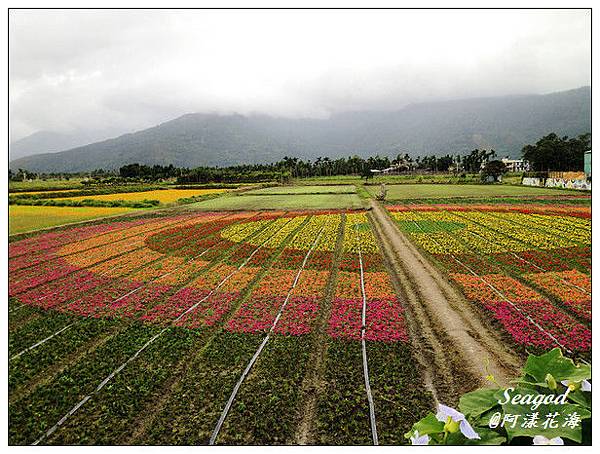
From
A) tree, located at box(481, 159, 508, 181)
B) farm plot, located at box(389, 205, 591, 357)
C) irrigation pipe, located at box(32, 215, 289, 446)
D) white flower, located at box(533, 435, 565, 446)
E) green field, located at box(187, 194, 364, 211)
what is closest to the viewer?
white flower, located at box(533, 435, 565, 446)

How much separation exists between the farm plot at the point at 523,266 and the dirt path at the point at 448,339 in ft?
1.40

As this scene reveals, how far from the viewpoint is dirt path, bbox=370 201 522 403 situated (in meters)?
5.87

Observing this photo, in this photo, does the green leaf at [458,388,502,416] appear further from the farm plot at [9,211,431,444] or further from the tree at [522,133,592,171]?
the tree at [522,133,592,171]

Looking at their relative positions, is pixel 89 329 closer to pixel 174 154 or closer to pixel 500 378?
pixel 500 378

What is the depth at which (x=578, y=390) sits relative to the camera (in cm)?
106

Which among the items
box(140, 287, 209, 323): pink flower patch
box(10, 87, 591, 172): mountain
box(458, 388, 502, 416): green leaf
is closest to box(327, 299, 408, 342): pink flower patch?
box(140, 287, 209, 323): pink flower patch

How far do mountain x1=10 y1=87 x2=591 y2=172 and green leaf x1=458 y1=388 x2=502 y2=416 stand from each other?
2.28m

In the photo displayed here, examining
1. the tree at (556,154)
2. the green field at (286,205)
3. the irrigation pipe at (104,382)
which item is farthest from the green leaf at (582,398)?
the tree at (556,154)

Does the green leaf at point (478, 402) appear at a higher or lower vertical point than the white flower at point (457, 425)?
lower

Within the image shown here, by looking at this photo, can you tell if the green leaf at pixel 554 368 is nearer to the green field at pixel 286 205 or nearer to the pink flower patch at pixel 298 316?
the pink flower patch at pixel 298 316

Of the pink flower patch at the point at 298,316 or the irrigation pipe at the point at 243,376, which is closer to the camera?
the irrigation pipe at the point at 243,376

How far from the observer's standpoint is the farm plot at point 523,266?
294 inches

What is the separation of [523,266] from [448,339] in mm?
6058

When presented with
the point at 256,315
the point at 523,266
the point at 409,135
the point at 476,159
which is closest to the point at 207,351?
the point at 256,315
